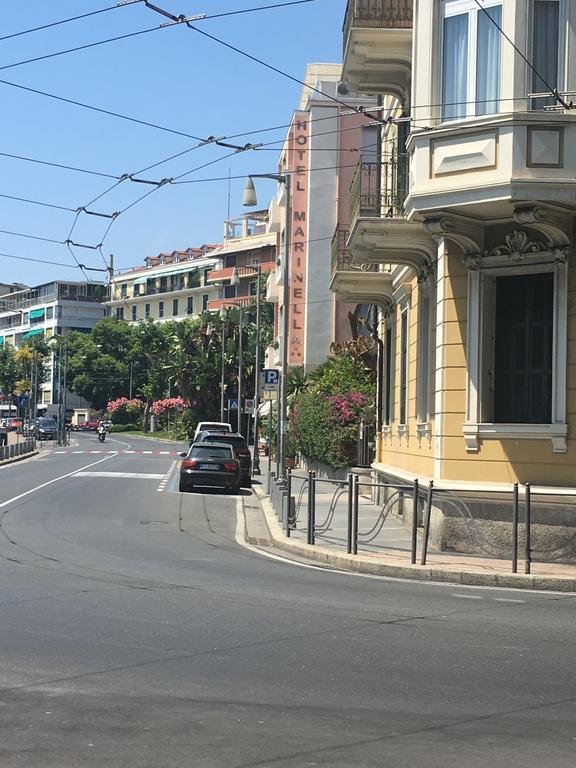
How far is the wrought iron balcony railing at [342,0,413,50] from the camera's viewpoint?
68.5 ft

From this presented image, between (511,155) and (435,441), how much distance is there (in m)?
4.99

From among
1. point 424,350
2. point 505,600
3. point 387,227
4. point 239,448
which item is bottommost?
point 505,600

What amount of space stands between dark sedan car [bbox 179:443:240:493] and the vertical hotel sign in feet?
72.0

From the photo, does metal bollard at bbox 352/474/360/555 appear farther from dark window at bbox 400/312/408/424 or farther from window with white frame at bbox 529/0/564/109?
dark window at bbox 400/312/408/424

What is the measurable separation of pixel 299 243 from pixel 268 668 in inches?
1885

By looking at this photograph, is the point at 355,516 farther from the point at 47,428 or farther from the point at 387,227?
the point at 47,428

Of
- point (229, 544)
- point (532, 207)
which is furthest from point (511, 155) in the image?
point (229, 544)

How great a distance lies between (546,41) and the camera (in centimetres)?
1711

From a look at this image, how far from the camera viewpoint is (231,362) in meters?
85.1

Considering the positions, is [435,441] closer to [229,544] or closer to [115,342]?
[229,544]

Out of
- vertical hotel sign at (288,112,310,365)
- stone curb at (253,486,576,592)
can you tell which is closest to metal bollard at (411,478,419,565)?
stone curb at (253,486,576,592)

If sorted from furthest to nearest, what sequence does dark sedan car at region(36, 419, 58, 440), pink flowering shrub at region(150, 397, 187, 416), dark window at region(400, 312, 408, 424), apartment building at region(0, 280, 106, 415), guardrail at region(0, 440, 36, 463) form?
apartment building at region(0, 280, 106, 415), pink flowering shrub at region(150, 397, 187, 416), dark sedan car at region(36, 419, 58, 440), guardrail at region(0, 440, 36, 463), dark window at region(400, 312, 408, 424)

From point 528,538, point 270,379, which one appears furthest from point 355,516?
point 270,379

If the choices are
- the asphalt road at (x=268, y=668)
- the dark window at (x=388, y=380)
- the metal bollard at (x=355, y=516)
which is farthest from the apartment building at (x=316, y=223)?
the asphalt road at (x=268, y=668)
